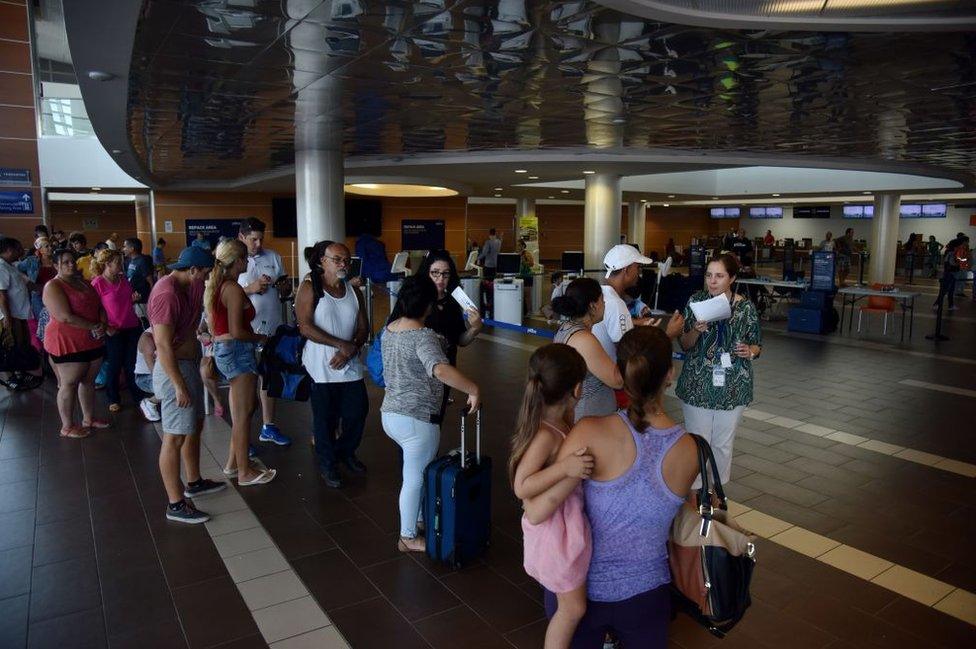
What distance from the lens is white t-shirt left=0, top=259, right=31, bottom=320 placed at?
7.09m

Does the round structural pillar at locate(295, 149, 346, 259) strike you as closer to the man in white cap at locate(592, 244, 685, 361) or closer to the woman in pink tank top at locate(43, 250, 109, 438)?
the woman in pink tank top at locate(43, 250, 109, 438)

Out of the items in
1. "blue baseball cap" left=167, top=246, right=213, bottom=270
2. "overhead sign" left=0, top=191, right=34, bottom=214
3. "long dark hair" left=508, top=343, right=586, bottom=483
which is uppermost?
"overhead sign" left=0, top=191, right=34, bottom=214

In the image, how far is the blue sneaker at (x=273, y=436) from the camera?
5.77m

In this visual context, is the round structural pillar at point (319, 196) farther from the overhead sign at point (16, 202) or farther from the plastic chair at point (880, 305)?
the plastic chair at point (880, 305)

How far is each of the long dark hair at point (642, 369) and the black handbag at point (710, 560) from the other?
7.4 inches

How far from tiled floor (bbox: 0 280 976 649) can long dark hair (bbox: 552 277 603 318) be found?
150cm

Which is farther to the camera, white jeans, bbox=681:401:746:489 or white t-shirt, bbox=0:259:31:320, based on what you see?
white t-shirt, bbox=0:259:31:320

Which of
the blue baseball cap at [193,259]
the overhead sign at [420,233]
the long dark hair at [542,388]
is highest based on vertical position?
the overhead sign at [420,233]

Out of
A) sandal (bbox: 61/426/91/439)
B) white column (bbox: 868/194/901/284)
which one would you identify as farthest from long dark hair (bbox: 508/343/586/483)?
white column (bbox: 868/194/901/284)

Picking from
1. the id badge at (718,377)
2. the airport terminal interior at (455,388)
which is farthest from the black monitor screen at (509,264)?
the id badge at (718,377)

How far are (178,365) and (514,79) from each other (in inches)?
169

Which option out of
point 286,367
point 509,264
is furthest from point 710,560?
point 509,264

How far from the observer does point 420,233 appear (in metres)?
24.8

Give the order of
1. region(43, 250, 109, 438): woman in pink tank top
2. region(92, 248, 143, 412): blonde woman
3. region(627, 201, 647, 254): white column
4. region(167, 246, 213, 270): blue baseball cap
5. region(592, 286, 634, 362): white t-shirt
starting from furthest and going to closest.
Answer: region(627, 201, 647, 254): white column, region(92, 248, 143, 412): blonde woman, region(43, 250, 109, 438): woman in pink tank top, region(167, 246, 213, 270): blue baseball cap, region(592, 286, 634, 362): white t-shirt
